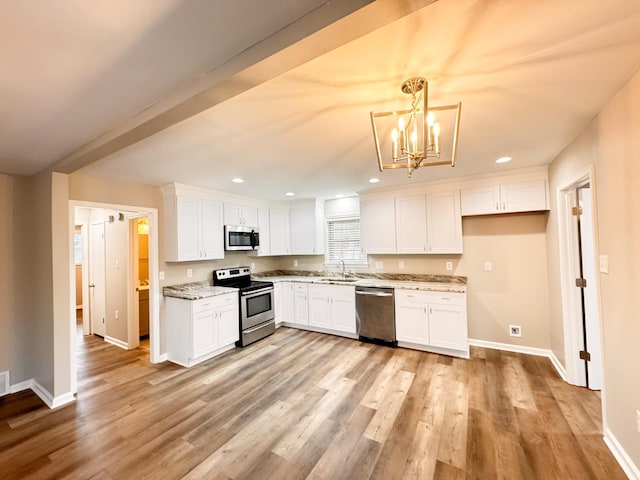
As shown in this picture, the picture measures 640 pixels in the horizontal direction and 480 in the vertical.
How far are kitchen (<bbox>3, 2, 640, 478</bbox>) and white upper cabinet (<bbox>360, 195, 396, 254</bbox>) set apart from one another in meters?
0.28

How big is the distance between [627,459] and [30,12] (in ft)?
12.5

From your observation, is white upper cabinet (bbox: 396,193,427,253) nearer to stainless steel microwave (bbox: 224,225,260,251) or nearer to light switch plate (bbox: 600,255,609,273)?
light switch plate (bbox: 600,255,609,273)

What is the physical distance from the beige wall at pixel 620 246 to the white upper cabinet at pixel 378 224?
237 cm

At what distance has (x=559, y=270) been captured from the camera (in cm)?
293

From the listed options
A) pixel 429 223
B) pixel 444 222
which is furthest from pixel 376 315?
pixel 444 222

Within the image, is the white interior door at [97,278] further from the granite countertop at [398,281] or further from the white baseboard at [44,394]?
the granite countertop at [398,281]

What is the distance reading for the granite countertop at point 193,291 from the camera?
11.6 feet

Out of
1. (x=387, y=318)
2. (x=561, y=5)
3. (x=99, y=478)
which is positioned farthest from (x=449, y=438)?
(x=561, y=5)

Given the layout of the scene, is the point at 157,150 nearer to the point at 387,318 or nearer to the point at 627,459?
the point at 387,318

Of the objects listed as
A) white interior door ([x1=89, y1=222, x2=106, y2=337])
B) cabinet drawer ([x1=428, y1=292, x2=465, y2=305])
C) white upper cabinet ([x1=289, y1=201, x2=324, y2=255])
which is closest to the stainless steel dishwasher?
cabinet drawer ([x1=428, y1=292, x2=465, y2=305])

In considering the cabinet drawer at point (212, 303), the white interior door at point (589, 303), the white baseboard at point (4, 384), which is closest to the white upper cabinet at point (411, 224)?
the white interior door at point (589, 303)

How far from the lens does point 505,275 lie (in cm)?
368

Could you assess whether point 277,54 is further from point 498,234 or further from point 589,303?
point 498,234

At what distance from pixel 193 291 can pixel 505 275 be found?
4.34 m
